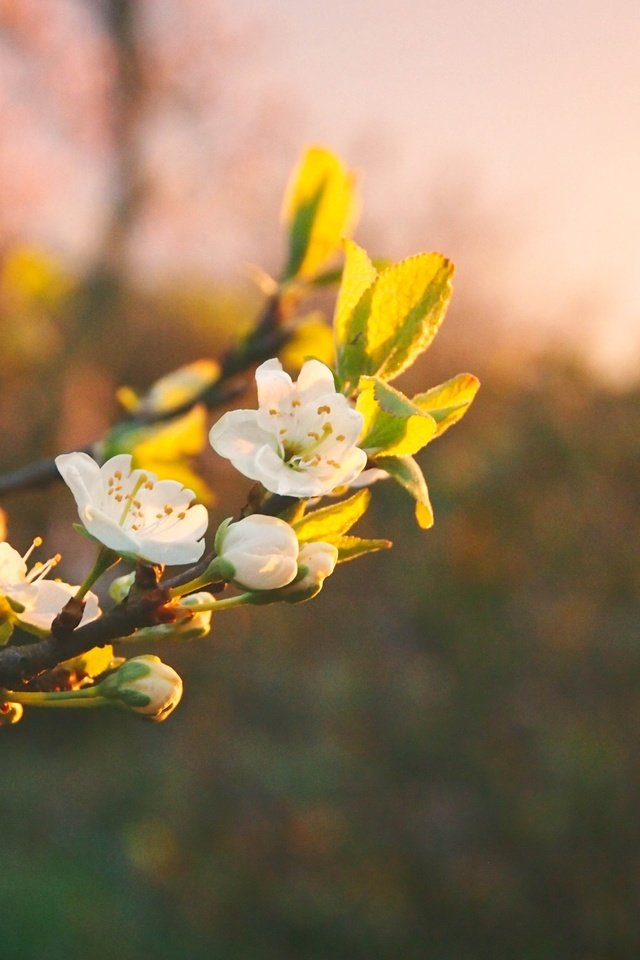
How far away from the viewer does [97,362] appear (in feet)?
24.7

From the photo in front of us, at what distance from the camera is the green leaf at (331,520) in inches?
21.0

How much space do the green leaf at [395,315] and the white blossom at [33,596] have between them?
195mm

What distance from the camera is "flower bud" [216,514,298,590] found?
0.49 m

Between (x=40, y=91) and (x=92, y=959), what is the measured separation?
646cm

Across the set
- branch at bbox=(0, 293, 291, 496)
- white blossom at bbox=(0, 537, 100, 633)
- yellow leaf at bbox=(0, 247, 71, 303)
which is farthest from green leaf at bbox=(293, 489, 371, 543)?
yellow leaf at bbox=(0, 247, 71, 303)

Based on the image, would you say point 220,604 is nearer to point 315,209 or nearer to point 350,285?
point 350,285

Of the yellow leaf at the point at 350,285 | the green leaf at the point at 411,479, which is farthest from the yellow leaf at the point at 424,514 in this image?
the yellow leaf at the point at 350,285

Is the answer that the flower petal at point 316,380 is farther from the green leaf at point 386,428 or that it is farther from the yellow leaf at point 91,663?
the yellow leaf at point 91,663

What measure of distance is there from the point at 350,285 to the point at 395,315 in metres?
0.03

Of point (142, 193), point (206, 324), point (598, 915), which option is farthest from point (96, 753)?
point (142, 193)

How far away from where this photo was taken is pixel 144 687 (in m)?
0.53

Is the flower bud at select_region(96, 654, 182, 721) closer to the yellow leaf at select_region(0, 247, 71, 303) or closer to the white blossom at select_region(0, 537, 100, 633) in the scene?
the white blossom at select_region(0, 537, 100, 633)

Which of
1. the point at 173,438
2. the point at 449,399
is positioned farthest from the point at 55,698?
the point at 173,438

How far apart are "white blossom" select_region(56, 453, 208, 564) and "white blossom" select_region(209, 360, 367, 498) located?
0.04 m
